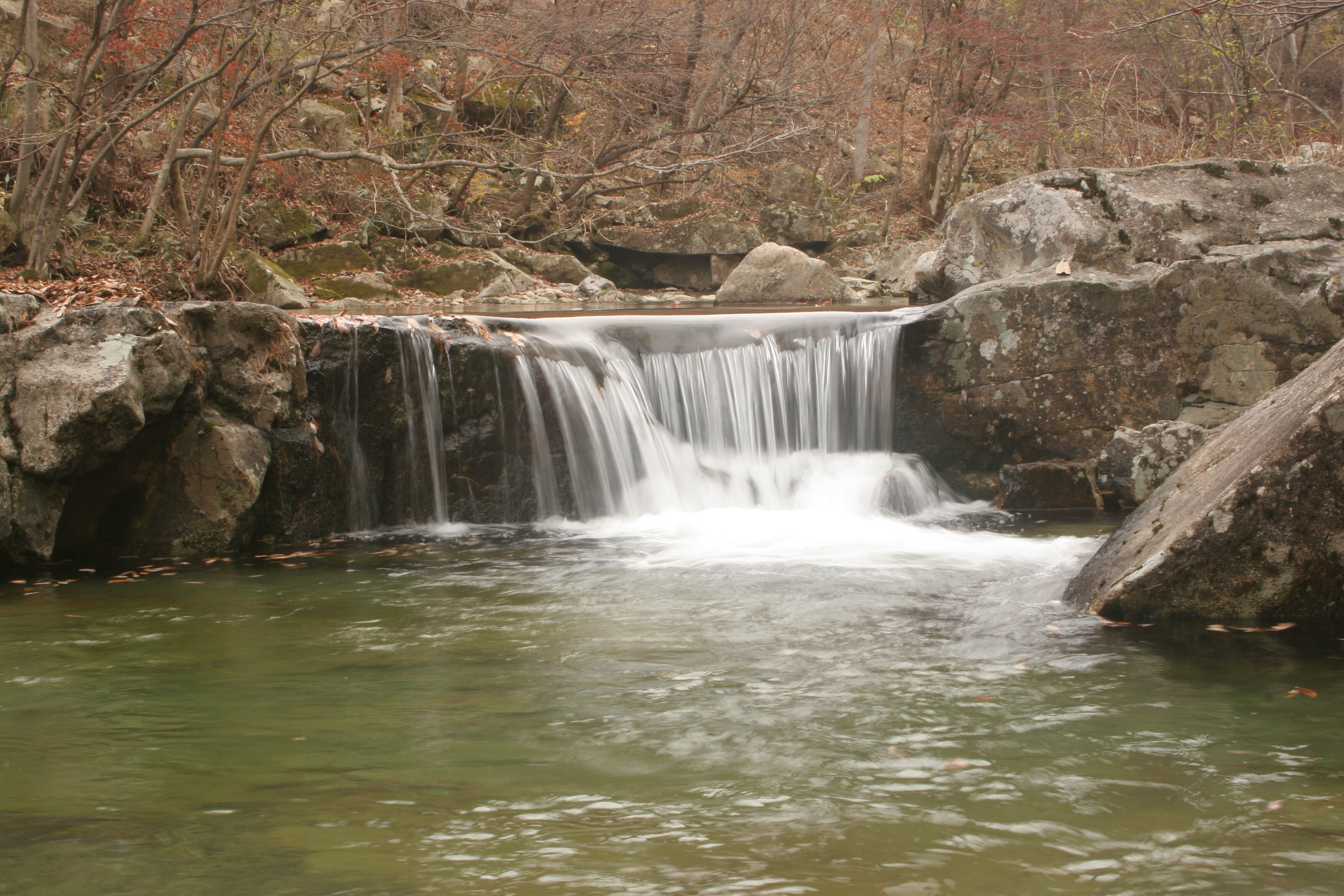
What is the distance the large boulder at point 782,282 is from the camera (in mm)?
15375

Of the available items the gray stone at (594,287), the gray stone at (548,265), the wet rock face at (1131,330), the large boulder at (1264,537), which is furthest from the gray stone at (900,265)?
the large boulder at (1264,537)

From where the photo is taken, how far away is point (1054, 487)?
8.20 m

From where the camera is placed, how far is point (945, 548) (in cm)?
674

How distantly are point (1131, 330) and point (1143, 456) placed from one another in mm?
1506

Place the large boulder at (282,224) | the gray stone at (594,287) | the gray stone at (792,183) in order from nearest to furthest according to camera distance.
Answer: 1. the large boulder at (282,224)
2. the gray stone at (594,287)
3. the gray stone at (792,183)

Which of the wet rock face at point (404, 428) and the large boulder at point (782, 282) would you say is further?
the large boulder at point (782, 282)

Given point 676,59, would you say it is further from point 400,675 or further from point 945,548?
point 400,675

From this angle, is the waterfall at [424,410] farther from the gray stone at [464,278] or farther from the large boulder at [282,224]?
the large boulder at [282,224]

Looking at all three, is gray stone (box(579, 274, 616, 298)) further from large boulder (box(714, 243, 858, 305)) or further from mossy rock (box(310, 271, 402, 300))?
mossy rock (box(310, 271, 402, 300))

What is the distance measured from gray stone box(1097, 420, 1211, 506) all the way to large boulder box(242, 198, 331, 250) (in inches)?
508

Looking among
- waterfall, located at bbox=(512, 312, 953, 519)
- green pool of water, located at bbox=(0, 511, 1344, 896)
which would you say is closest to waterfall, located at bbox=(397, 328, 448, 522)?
waterfall, located at bbox=(512, 312, 953, 519)

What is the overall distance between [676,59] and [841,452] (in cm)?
1120

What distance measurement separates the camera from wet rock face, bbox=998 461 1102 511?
8125 millimetres

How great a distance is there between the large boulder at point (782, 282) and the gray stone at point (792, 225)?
5.02 meters
